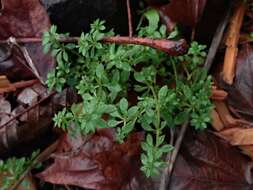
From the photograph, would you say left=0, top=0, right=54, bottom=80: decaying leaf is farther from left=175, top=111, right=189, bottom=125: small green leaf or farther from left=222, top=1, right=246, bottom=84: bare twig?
left=222, top=1, right=246, bottom=84: bare twig

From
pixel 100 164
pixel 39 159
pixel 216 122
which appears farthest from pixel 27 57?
pixel 216 122

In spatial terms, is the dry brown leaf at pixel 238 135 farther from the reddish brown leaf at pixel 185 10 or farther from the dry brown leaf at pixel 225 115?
the reddish brown leaf at pixel 185 10

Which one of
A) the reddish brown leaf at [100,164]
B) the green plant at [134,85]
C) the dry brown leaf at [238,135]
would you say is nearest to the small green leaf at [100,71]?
the green plant at [134,85]

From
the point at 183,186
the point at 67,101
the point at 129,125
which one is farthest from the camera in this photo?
the point at 67,101

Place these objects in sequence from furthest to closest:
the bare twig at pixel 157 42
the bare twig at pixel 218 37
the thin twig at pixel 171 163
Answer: the bare twig at pixel 218 37 → the thin twig at pixel 171 163 → the bare twig at pixel 157 42

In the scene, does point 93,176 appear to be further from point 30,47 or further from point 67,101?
point 30,47

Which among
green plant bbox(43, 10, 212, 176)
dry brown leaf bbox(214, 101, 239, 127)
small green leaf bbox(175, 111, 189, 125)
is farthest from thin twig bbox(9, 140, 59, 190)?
dry brown leaf bbox(214, 101, 239, 127)

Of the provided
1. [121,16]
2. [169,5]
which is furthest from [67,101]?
[169,5]
